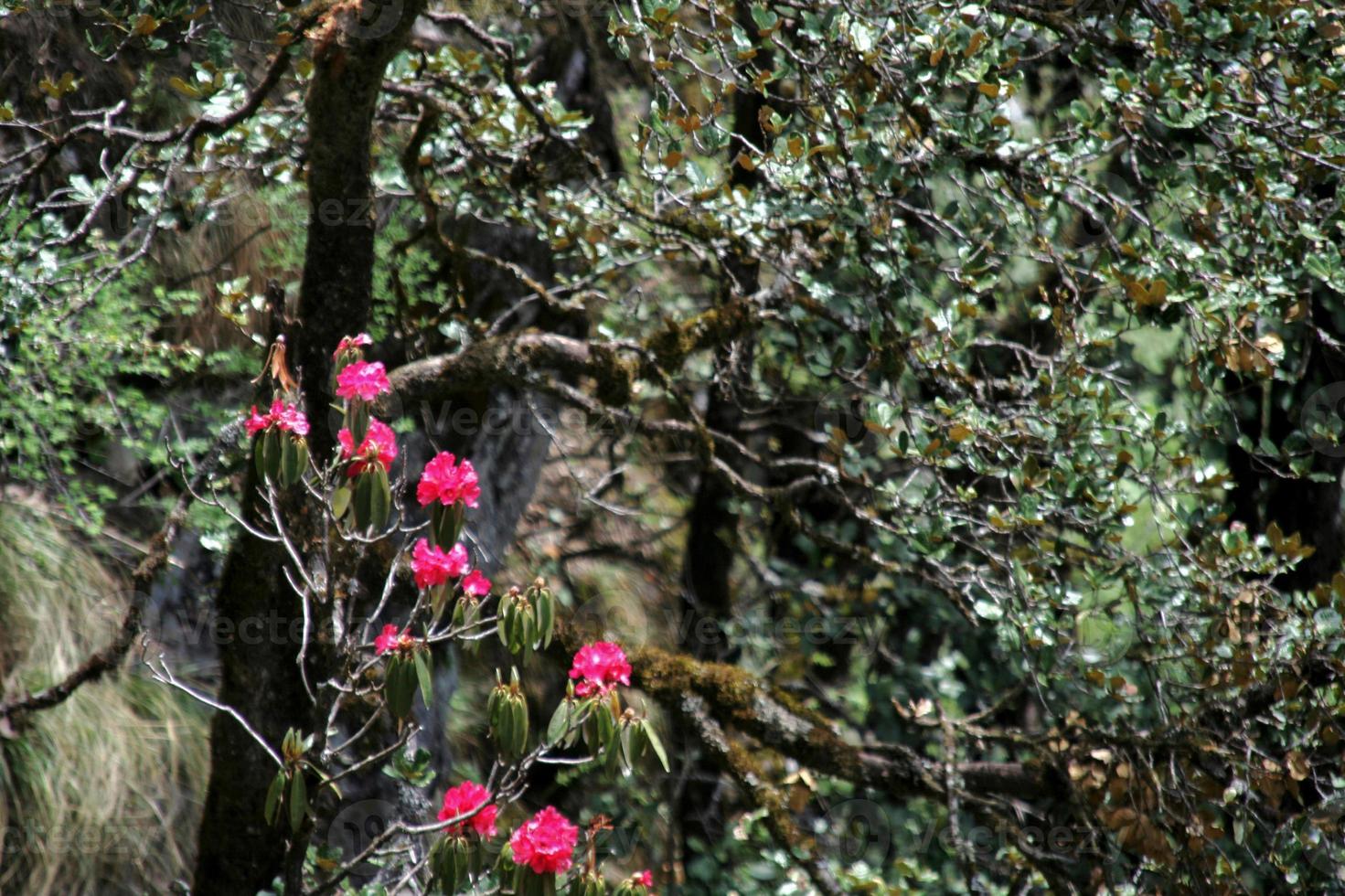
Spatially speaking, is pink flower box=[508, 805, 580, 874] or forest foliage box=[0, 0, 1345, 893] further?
forest foliage box=[0, 0, 1345, 893]

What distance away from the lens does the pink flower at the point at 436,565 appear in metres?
1.86

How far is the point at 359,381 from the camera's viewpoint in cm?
178

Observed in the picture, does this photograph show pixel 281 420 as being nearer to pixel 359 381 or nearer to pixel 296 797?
pixel 359 381

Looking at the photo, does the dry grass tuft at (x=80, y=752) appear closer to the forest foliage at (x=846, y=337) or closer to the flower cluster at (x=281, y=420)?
the forest foliage at (x=846, y=337)

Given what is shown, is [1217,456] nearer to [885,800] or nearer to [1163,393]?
[1163,393]

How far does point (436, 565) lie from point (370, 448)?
0.20 m

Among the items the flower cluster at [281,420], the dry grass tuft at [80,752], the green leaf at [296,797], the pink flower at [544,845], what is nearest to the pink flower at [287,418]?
the flower cluster at [281,420]

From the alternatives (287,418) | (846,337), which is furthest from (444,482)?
(846,337)

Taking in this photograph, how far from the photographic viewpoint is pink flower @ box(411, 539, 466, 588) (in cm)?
186

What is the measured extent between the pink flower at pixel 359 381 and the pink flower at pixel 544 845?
2.04 ft

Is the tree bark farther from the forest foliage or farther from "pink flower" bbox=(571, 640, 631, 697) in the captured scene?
"pink flower" bbox=(571, 640, 631, 697)

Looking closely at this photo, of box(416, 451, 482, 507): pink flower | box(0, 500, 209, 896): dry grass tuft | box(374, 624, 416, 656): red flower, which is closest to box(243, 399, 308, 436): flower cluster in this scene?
box(416, 451, 482, 507): pink flower

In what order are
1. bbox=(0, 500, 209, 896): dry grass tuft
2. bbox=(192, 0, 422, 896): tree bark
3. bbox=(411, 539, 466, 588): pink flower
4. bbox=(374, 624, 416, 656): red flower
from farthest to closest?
bbox=(0, 500, 209, 896): dry grass tuft
bbox=(192, 0, 422, 896): tree bark
bbox=(411, 539, 466, 588): pink flower
bbox=(374, 624, 416, 656): red flower

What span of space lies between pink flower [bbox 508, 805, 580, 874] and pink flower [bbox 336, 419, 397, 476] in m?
0.53
